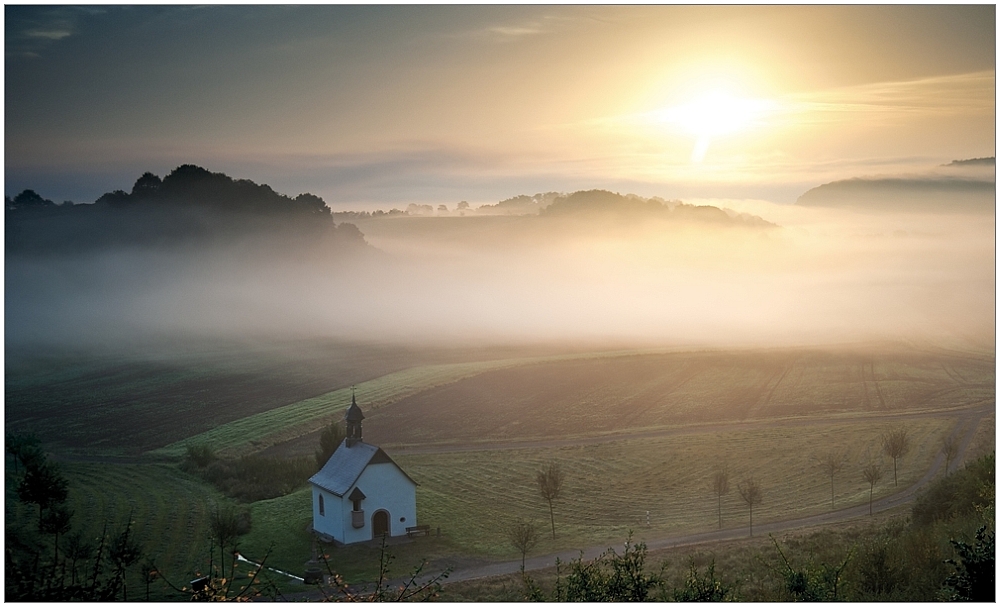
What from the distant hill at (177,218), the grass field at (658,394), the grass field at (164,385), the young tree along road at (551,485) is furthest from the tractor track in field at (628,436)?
the distant hill at (177,218)

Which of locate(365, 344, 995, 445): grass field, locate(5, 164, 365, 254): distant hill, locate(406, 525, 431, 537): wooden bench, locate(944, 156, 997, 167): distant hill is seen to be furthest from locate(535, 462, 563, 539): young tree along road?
locate(944, 156, 997, 167): distant hill

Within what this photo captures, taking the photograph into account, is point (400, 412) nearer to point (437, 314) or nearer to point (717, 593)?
point (437, 314)

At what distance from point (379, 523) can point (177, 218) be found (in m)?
8.64

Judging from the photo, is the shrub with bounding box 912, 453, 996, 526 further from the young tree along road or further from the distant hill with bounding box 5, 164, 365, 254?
the distant hill with bounding box 5, 164, 365, 254

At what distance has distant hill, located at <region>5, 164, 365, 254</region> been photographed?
818 inches

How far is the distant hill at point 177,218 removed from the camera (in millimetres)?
20781

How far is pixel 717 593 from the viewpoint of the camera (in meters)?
13.8

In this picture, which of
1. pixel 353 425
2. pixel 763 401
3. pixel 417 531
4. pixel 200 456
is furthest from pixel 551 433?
pixel 200 456

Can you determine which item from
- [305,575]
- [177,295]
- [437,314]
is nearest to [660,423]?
[437,314]

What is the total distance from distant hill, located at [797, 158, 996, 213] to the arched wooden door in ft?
38.1

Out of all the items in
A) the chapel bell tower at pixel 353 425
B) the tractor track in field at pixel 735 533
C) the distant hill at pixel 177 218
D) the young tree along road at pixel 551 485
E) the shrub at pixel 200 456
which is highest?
the distant hill at pixel 177 218

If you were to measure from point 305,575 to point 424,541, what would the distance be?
9.67 feet

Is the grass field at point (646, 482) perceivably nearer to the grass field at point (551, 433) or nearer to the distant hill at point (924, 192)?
the grass field at point (551, 433)

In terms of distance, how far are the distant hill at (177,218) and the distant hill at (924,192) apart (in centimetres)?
1113
